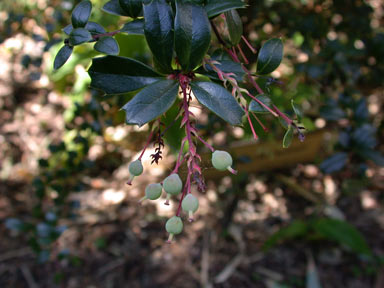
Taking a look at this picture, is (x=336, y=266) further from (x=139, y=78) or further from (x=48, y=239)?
(x=139, y=78)

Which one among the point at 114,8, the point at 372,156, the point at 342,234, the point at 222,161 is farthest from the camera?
the point at 342,234

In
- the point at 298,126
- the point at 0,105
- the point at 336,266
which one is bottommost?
the point at 336,266

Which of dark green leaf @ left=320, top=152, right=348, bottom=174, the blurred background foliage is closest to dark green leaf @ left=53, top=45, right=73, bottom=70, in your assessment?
the blurred background foliage

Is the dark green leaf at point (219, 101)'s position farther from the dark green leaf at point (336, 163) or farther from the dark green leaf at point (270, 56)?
the dark green leaf at point (336, 163)

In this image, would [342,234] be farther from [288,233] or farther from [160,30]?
[160,30]

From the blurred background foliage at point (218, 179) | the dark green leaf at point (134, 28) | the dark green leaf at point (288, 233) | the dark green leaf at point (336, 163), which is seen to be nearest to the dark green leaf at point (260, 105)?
the dark green leaf at point (134, 28)

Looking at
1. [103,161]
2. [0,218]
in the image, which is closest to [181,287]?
[103,161]

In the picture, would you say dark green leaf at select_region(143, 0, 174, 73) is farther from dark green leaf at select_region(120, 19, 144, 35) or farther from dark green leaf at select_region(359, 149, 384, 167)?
dark green leaf at select_region(359, 149, 384, 167)

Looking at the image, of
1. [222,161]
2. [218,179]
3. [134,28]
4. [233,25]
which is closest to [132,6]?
[134,28]
